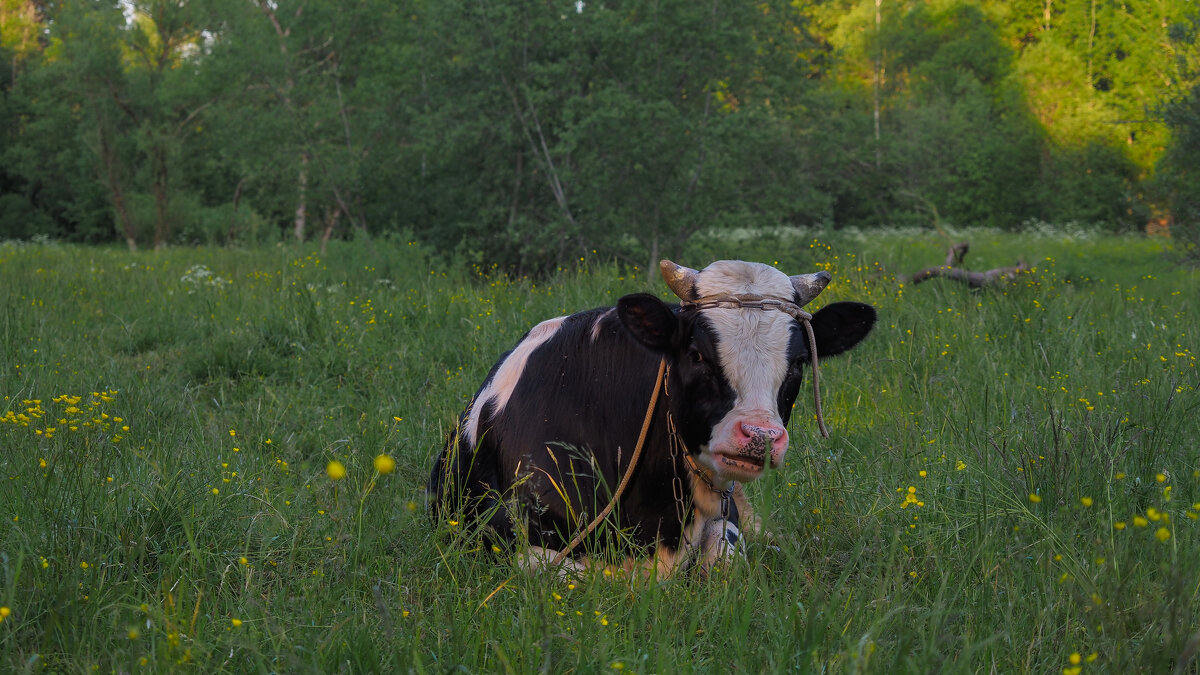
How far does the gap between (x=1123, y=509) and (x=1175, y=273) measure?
1515 cm

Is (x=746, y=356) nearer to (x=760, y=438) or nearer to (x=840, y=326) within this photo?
(x=760, y=438)

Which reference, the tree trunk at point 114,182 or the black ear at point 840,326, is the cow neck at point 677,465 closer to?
the black ear at point 840,326

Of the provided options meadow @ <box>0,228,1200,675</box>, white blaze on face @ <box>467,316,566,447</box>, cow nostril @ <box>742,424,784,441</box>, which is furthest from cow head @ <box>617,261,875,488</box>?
Answer: white blaze on face @ <box>467,316,566,447</box>

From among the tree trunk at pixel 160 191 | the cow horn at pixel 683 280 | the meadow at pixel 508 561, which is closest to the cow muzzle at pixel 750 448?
the meadow at pixel 508 561

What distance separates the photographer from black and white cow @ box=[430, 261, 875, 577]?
120 inches

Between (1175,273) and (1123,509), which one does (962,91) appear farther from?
(1123,509)

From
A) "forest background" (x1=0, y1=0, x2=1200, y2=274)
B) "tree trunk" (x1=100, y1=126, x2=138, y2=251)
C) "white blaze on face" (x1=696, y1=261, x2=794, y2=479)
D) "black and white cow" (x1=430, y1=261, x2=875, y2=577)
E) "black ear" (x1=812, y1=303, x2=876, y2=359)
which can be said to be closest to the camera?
"white blaze on face" (x1=696, y1=261, x2=794, y2=479)

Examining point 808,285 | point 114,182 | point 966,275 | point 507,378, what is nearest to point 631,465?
point 507,378

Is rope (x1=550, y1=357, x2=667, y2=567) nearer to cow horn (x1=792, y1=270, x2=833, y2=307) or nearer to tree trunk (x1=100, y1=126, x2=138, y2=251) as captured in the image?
cow horn (x1=792, y1=270, x2=833, y2=307)

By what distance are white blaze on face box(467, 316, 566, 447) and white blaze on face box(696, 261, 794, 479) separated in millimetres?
852

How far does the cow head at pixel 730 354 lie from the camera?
9.70 feet

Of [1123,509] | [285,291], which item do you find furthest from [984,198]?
[1123,509]

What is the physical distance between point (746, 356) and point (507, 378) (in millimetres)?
1156

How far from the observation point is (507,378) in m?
3.84
